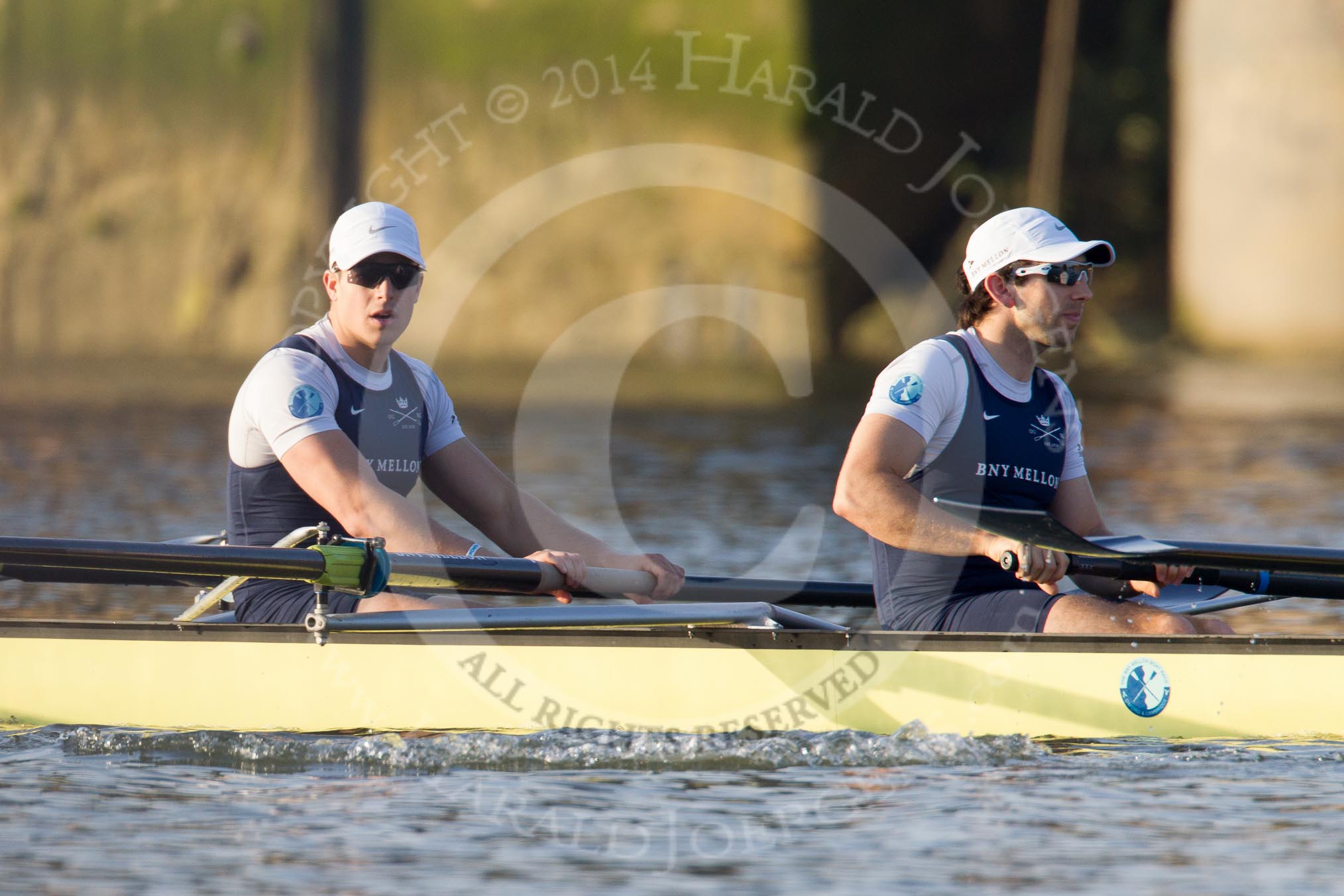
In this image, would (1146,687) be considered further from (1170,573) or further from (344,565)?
(344,565)

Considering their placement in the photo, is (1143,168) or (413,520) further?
(1143,168)

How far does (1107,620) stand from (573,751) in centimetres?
166

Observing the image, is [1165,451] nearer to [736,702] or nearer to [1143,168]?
[736,702]

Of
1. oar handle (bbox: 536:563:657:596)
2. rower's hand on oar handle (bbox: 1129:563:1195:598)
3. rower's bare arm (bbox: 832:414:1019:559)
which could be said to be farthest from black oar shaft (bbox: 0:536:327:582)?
rower's hand on oar handle (bbox: 1129:563:1195:598)

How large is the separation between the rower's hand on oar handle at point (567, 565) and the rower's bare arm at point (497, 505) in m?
0.50

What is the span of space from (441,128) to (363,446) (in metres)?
24.0

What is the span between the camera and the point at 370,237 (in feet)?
19.1

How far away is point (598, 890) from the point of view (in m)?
4.39

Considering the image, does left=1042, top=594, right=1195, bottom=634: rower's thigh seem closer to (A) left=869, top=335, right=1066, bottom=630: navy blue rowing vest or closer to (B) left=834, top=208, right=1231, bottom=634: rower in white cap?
(B) left=834, top=208, right=1231, bottom=634: rower in white cap

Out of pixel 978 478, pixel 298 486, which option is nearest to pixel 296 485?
pixel 298 486

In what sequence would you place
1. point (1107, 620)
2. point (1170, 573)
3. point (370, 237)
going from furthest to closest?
point (370, 237) → point (1170, 573) → point (1107, 620)

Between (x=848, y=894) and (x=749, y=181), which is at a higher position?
(x=749, y=181)

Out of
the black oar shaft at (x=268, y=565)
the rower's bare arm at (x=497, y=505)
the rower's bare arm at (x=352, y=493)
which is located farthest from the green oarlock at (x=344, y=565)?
the rower's bare arm at (x=497, y=505)

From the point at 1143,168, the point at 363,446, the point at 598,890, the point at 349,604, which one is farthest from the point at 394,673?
the point at 1143,168
